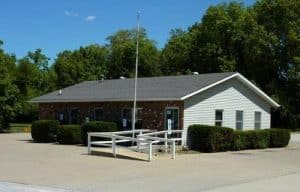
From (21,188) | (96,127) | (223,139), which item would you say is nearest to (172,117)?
(223,139)

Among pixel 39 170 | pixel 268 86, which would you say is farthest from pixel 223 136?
pixel 268 86

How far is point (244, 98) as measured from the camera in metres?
36.1

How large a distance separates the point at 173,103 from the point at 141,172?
13324 millimetres

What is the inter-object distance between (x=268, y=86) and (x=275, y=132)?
27959mm

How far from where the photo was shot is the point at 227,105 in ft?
114

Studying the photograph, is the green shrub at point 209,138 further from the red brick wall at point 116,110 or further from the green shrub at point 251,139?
the red brick wall at point 116,110

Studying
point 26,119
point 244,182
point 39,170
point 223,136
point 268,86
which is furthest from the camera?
point 26,119

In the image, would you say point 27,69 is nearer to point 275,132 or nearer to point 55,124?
point 55,124

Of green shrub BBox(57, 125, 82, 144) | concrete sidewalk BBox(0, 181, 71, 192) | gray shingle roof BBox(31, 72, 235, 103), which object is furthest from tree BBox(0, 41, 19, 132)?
concrete sidewalk BBox(0, 181, 71, 192)

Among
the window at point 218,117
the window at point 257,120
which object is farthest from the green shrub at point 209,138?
the window at point 257,120

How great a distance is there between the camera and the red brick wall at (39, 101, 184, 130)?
32750 millimetres

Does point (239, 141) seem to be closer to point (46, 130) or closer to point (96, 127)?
point (96, 127)

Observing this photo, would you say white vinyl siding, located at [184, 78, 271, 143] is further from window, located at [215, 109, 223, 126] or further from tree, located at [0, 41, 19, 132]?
tree, located at [0, 41, 19, 132]

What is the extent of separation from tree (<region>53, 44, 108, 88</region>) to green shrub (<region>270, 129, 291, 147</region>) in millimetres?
45698
